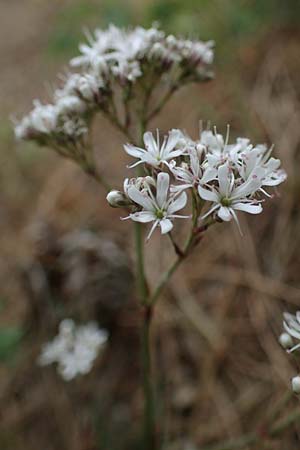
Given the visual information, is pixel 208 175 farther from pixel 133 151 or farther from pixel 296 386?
pixel 296 386

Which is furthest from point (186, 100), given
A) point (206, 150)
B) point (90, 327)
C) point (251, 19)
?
point (206, 150)

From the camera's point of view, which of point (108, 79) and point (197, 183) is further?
point (108, 79)

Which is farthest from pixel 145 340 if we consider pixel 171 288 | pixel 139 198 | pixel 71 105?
pixel 171 288

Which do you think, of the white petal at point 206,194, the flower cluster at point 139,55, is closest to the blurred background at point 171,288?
the flower cluster at point 139,55

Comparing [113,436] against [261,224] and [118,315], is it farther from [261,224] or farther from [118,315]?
[261,224]

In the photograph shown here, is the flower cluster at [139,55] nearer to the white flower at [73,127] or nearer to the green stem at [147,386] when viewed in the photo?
the white flower at [73,127]
